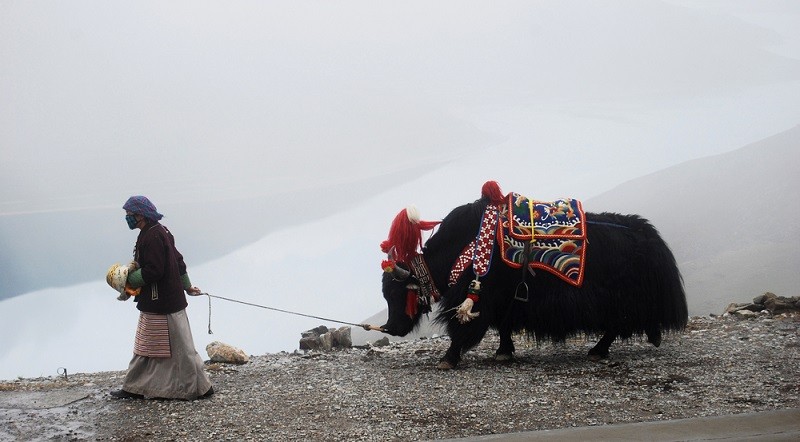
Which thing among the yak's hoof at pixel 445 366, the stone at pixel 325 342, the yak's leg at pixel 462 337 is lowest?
the yak's hoof at pixel 445 366

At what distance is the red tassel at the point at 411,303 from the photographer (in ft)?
18.0

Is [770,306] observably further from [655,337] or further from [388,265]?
[388,265]

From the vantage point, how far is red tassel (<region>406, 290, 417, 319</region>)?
5479 millimetres

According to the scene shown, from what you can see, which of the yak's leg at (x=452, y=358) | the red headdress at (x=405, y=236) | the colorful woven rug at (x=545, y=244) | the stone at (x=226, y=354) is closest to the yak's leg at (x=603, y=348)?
the colorful woven rug at (x=545, y=244)

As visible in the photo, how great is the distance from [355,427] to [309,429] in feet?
0.69

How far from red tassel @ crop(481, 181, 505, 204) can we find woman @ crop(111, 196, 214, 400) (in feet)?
6.15

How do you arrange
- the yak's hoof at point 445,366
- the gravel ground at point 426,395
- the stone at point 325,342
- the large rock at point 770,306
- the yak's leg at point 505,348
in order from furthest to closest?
the large rock at point 770,306 → the stone at point 325,342 → the yak's leg at point 505,348 → the yak's hoof at point 445,366 → the gravel ground at point 426,395

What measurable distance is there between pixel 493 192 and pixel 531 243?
0.38m

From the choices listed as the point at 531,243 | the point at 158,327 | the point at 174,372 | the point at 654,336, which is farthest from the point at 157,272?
the point at 654,336

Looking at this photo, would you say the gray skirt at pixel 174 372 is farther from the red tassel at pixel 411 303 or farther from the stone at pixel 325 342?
the stone at pixel 325 342

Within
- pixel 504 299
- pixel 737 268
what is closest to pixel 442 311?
pixel 504 299

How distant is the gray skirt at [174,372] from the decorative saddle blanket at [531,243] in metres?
1.59

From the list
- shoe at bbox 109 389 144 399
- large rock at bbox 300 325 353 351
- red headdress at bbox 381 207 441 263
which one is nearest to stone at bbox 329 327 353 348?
large rock at bbox 300 325 353 351

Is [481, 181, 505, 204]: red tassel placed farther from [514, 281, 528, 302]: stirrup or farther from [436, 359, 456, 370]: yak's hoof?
[436, 359, 456, 370]: yak's hoof
